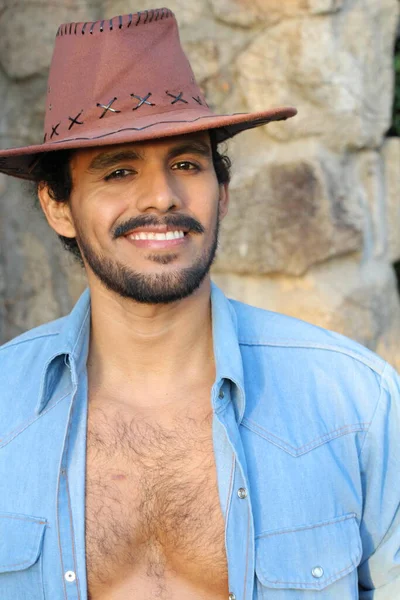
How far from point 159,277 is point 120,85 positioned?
1.44 feet

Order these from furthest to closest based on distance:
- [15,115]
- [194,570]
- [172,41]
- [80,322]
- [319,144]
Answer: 1. [15,115]
2. [319,144]
3. [80,322]
4. [172,41]
5. [194,570]

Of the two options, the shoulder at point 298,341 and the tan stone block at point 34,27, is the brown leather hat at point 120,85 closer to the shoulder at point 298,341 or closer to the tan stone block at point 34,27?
the shoulder at point 298,341

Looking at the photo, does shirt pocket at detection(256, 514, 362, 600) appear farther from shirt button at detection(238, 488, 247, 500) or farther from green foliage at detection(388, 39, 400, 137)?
green foliage at detection(388, 39, 400, 137)

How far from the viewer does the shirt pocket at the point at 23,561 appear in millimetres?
2004

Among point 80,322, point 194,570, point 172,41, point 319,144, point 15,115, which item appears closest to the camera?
point 194,570

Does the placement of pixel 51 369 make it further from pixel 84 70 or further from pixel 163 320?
pixel 84 70

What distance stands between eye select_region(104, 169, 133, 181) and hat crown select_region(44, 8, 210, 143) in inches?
5.4

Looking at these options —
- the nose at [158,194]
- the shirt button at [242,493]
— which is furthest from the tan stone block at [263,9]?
the shirt button at [242,493]

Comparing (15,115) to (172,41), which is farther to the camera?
(15,115)

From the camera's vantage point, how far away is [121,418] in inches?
87.3

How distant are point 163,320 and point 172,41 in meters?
0.66

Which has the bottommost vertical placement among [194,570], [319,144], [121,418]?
[194,570]

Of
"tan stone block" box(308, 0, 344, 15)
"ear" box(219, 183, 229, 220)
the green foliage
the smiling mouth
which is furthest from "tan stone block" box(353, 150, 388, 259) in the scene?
the smiling mouth

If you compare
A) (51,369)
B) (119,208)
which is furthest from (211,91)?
(51,369)
